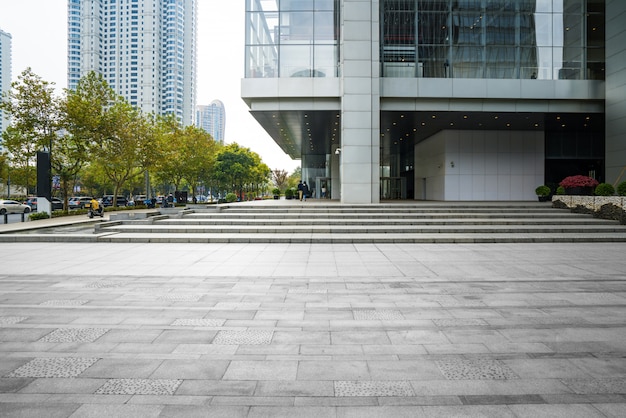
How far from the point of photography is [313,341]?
5.04 metres

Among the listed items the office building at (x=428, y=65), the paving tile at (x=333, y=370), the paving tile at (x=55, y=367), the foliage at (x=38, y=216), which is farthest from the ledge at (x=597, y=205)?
the foliage at (x=38, y=216)

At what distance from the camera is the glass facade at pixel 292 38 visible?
86.5ft

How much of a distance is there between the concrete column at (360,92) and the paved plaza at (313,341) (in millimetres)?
15353

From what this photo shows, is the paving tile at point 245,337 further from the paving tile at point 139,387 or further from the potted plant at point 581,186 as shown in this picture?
the potted plant at point 581,186

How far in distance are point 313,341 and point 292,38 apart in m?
Answer: 25.2

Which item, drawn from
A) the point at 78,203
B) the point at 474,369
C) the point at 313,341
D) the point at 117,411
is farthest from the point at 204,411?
the point at 78,203

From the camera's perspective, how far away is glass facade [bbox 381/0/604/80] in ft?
86.6

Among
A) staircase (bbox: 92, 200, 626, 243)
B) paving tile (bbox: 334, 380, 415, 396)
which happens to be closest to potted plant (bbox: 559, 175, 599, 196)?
staircase (bbox: 92, 200, 626, 243)

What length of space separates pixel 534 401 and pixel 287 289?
4.93 m

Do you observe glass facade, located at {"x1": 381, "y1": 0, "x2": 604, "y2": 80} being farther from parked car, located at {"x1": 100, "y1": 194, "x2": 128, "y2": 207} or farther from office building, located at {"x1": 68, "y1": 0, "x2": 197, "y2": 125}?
office building, located at {"x1": 68, "y1": 0, "x2": 197, "y2": 125}

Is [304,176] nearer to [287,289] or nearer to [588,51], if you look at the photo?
[588,51]

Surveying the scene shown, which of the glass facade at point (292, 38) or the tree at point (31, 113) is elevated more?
the glass facade at point (292, 38)

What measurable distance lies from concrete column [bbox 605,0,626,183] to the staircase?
7.22 metres

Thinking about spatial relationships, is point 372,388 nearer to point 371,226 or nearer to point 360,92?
point 371,226
